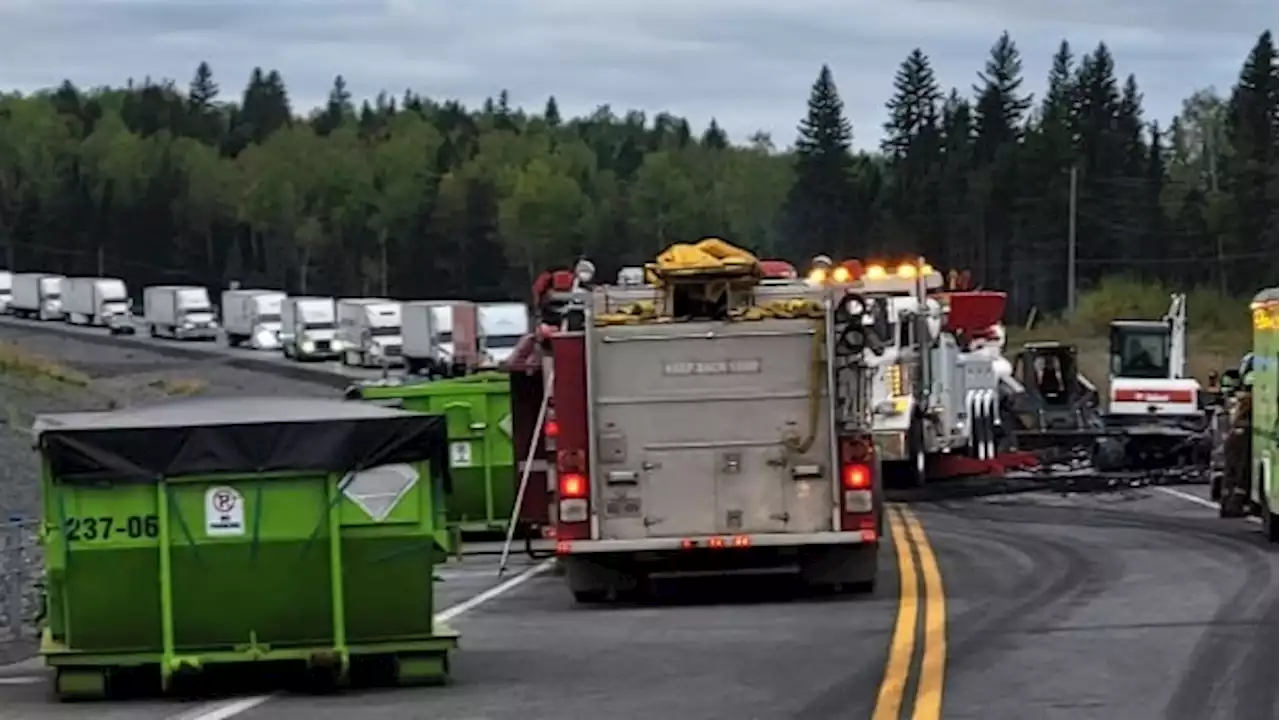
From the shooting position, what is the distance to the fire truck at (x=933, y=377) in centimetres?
3641

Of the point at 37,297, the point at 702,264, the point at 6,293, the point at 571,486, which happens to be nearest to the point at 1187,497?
the point at 702,264

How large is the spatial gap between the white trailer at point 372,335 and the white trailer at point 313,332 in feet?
3.54

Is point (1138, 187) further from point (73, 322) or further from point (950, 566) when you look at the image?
point (950, 566)

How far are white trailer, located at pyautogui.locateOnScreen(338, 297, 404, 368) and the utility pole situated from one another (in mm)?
29318

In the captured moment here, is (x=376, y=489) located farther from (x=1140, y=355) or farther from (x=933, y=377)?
(x=1140, y=355)

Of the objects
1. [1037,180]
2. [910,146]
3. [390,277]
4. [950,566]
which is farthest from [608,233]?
[950,566]

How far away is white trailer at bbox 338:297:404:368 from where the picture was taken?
9194cm

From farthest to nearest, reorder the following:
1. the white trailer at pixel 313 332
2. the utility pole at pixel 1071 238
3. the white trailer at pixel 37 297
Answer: the white trailer at pixel 37 297
the utility pole at pixel 1071 238
the white trailer at pixel 313 332

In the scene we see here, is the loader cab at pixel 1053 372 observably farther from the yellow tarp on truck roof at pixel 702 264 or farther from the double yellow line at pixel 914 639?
the yellow tarp on truck roof at pixel 702 264

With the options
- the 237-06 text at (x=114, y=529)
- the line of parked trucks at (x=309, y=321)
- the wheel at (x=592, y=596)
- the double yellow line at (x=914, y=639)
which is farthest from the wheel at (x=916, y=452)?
the line of parked trucks at (x=309, y=321)

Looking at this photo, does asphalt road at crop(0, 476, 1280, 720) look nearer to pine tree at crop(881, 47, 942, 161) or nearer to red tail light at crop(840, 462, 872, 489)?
red tail light at crop(840, 462, 872, 489)

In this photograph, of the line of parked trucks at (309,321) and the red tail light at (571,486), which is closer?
the red tail light at (571,486)

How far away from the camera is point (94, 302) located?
4734 inches

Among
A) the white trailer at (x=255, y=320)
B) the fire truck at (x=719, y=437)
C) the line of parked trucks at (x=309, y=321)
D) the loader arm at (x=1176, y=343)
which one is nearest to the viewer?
the fire truck at (x=719, y=437)
